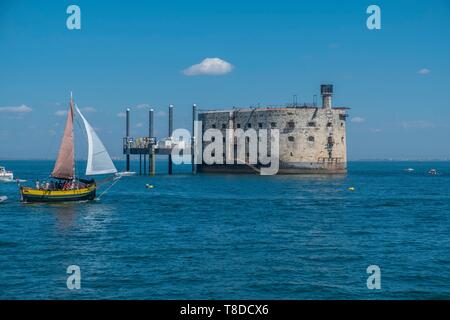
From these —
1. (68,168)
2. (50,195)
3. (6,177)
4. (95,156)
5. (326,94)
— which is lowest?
(6,177)

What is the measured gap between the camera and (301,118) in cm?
9731

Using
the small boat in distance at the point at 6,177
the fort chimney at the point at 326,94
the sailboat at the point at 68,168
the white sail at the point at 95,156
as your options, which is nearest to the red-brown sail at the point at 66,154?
the sailboat at the point at 68,168

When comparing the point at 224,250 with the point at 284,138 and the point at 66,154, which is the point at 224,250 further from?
the point at 284,138

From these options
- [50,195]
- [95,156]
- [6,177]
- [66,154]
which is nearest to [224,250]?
[95,156]

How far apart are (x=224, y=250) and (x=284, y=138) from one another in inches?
2804

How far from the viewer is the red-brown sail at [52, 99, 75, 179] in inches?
1997

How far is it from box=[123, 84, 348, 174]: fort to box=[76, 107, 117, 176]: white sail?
5004cm

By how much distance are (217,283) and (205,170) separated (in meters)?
88.9

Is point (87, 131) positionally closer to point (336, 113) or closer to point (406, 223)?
point (406, 223)

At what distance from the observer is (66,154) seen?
50.9 m

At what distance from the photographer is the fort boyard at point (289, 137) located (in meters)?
97.8

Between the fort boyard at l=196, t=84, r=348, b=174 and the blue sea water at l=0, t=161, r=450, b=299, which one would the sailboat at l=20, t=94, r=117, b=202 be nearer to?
the blue sea water at l=0, t=161, r=450, b=299
